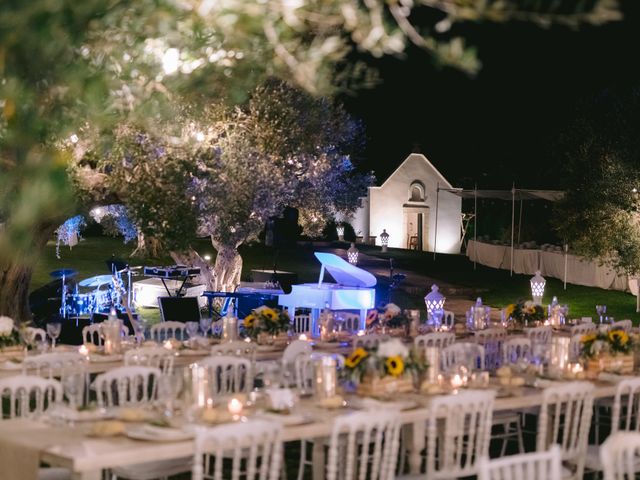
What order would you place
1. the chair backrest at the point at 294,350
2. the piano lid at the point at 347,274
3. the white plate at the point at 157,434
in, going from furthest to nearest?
the piano lid at the point at 347,274, the chair backrest at the point at 294,350, the white plate at the point at 157,434

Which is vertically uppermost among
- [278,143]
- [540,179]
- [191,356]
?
[540,179]

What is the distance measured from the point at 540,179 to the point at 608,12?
1660 inches

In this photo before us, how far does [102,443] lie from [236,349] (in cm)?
435

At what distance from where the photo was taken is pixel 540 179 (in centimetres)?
4553

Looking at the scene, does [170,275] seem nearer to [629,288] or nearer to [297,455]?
[297,455]

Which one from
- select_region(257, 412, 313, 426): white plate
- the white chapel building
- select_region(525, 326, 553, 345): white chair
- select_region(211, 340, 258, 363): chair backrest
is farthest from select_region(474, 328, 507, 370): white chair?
the white chapel building

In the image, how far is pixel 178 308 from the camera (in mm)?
16656

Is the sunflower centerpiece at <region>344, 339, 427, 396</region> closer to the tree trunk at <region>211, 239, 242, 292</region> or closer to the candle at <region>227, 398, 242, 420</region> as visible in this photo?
the candle at <region>227, 398, 242, 420</region>

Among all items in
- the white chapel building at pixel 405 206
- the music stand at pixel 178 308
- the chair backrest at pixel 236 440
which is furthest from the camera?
the white chapel building at pixel 405 206

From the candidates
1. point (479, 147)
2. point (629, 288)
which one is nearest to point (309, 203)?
point (629, 288)

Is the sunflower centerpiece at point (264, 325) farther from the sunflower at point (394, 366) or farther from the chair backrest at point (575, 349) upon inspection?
the sunflower at point (394, 366)

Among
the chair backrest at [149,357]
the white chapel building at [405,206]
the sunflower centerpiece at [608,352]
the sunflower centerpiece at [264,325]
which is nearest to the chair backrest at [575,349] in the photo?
the sunflower centerpiece at [608,352]

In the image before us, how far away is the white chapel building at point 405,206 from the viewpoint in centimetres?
4975

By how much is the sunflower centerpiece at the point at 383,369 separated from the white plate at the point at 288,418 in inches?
38.2
